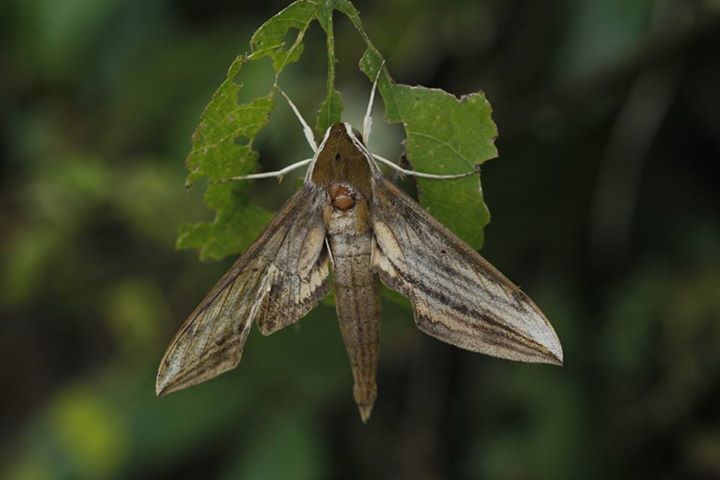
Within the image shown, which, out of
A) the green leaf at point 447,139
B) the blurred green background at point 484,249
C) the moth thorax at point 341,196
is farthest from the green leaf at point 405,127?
the blurred green background at point 484,249

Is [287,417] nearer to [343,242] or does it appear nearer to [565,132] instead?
[565,132]

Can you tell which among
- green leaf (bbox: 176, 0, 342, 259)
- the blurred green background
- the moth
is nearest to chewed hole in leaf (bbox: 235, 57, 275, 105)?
the blurred green background

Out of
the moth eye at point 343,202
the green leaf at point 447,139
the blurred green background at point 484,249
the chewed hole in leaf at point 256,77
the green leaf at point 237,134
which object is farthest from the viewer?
the blurred green background at point 484,249

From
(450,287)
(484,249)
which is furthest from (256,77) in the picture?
(450,287)

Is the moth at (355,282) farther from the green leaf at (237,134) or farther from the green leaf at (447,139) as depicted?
the green leaf at (237,134)

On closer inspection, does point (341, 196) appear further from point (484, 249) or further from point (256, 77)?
point (484, 249)

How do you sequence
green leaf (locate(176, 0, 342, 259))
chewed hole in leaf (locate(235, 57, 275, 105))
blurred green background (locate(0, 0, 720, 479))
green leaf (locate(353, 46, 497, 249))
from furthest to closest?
1. blurred green background (locate(0, 0, 720, 479))
2. chewed hole in leaf (locate(235, 57, 275, 105))
3. green leaf (locate(353, 46, 497, 249))
4. green leaf (locate(176, 0, 342, 259))

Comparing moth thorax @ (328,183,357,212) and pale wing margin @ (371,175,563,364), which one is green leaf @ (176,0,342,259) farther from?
pale wing margin @ (371,175,563,364)
